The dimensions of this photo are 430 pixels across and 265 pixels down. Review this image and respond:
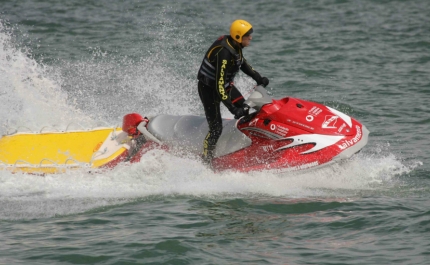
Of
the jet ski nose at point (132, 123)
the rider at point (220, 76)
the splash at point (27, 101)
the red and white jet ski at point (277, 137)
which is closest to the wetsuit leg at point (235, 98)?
the rider at point (220, 76)

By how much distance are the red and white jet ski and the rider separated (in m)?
0.15

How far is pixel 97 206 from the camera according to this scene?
7238 mm

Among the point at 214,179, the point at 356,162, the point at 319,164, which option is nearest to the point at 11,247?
the point at 214,179

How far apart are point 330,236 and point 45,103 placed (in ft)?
18.0

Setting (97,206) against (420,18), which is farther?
(420,18)

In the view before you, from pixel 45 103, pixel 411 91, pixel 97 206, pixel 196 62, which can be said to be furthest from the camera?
pixel 196 62

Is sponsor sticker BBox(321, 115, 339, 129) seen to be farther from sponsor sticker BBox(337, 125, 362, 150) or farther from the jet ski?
sponsor sticker BBox(337, 125, 362, 150)

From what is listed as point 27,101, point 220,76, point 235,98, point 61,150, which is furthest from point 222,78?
point 27,101

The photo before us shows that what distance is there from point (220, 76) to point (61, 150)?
2264mm

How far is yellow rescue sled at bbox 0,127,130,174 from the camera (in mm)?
8266

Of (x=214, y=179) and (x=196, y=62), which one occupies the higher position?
(x=196, y=62)

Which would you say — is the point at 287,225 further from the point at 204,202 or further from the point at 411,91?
the point at 411,91

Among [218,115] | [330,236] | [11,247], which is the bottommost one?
[330,236]

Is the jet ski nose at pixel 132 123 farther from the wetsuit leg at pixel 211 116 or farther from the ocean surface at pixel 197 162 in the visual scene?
the wetsuit leg at pixel 211 116
